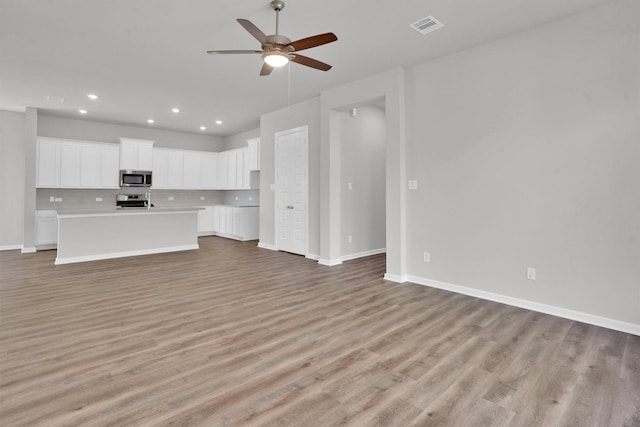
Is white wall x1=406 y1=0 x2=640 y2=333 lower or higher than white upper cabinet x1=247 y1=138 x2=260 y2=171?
lower

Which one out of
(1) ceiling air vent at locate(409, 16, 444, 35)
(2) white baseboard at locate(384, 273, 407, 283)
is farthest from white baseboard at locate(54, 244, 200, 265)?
(1) ceiling air vent at locate(409, 16, 444, 35)

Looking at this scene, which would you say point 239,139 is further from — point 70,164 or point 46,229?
point 46,229

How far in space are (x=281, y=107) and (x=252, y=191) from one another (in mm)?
3169

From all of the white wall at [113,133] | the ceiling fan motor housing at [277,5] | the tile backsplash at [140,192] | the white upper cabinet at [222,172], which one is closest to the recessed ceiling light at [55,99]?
the white wall at [113,133]

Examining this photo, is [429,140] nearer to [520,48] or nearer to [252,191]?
[520,48]

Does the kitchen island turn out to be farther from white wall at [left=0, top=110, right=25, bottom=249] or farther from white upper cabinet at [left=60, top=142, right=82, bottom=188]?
white wall at [left=0, top=110, right=25, bottom=249]

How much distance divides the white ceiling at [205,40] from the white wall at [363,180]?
1064mm

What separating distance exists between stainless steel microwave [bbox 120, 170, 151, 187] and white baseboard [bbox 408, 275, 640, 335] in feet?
23.3

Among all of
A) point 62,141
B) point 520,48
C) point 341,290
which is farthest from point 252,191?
point 520,48

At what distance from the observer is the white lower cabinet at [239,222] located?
8.42 meters

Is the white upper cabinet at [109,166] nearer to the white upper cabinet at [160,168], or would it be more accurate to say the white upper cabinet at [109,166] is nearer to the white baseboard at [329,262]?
the white upper cabinet at [160,168]

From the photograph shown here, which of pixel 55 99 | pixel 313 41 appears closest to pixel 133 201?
pixel 55 99

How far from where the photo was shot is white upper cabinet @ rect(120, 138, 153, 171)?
7.82 m

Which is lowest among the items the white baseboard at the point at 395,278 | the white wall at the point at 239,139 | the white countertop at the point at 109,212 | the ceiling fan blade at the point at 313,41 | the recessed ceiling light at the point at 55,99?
the white baseboard at the point at 395,278
